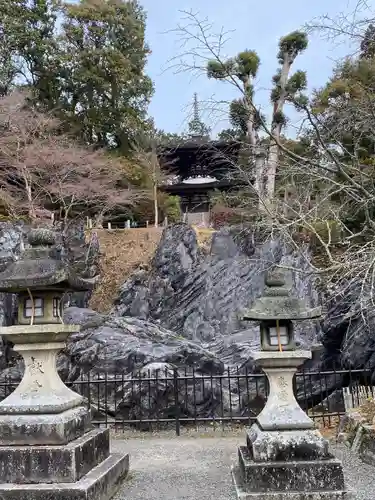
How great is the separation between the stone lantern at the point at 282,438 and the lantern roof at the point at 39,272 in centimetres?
202

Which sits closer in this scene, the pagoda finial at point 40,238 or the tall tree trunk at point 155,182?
the pagoda finial at point 40,238

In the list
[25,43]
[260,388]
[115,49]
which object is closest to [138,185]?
[115,49]

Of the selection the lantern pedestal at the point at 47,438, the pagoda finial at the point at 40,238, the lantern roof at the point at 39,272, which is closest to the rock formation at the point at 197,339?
the lantern pedestal at the point at 47,438

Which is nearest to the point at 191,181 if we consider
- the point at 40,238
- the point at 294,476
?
the point at 40,238

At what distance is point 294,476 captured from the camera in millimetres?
4281

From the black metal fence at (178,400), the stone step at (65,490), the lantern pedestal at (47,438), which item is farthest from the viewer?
the black metal fence at (178,400)

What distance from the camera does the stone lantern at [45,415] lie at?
4344 mm

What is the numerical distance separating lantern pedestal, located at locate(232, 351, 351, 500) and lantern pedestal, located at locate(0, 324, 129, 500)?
1.51 meters

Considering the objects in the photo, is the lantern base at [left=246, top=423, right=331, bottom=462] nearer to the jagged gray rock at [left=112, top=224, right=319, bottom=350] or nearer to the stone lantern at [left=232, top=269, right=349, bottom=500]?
the stone lantern at [left=232, top=269, right=349, bottom=500]

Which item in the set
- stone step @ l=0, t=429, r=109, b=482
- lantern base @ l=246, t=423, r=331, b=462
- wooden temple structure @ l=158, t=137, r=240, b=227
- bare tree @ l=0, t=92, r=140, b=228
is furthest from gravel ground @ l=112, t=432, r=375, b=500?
wooden temple structure @ l=158, t=137, r=240, b=227

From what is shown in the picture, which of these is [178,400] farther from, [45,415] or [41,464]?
[41,464]

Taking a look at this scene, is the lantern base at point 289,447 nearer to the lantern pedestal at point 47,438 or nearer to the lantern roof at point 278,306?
the lantern roof at point 278,306

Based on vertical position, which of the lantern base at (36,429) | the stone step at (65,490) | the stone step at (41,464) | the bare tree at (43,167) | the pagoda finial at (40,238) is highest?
the bare tree at (43,167)

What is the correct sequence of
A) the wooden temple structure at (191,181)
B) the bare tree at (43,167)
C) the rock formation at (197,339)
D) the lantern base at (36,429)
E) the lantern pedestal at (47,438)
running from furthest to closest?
the wooden temple structure at (191,181) < the bare tree at (43,167) < the rock formation at (197,339) < the lantern base at (36,429) < the lantern pedestal at (47,438)
